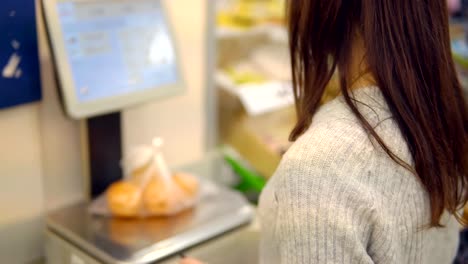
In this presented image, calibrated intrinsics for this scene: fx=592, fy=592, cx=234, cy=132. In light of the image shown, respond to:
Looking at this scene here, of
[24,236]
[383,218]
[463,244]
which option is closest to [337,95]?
[383,218]

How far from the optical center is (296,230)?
78 cm

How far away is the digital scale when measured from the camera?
1.12 meters

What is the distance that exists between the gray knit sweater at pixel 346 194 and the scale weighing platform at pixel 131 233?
1.19 feet

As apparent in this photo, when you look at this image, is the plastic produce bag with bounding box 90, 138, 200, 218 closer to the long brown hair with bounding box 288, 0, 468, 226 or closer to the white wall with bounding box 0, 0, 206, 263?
the white wall with bounding box 0, 0, 206, 263

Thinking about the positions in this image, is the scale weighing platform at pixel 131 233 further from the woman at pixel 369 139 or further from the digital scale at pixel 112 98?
the woman at pixel 369 139

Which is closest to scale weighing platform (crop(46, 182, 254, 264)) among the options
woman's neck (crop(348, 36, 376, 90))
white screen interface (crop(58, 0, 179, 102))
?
white screen interface (crop(58, 0, 179, 102))

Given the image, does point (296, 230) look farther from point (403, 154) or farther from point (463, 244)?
point (463, 244)

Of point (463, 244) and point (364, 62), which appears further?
point (463, 244)

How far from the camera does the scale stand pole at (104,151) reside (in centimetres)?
127

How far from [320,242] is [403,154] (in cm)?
17

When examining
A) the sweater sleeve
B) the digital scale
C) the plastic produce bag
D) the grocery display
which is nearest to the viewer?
the sweater sleeve

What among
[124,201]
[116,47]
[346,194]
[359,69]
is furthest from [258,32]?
[346,194]

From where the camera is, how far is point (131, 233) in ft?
3.90

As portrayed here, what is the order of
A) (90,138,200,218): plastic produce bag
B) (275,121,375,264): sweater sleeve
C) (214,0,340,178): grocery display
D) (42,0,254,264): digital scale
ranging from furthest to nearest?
1. (214,0,340,178): grocery display
2. (90,138,200,218): plastic produce bag
3. (42,0,254,264): digital scale
4. (275,121,375,264): sweater sleeve
